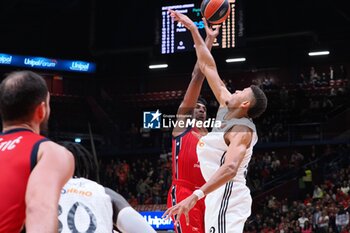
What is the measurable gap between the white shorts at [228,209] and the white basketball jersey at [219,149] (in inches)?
4.0

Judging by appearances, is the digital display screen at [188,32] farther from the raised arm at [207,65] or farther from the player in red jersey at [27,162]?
the player in red jersey at [27,162]

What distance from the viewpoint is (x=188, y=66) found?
24.5 meters

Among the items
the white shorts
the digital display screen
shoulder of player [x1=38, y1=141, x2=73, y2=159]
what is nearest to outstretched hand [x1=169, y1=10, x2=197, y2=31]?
the white shorts

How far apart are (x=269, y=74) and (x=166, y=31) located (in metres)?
9.31

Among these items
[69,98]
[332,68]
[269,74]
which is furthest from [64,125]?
[332,68]

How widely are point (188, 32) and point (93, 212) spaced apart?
46.5 feet

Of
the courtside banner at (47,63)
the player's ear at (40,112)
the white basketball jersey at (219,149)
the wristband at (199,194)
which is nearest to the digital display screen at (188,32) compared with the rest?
the courtside banner at (47,63)

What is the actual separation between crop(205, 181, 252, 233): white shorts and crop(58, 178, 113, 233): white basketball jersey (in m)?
2.10

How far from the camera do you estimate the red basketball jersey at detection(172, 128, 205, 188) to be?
5.52 m

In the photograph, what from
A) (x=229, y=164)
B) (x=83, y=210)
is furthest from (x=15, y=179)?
(x=229, y=164)

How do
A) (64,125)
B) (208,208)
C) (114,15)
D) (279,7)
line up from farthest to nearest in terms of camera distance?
(114,15) → (64,125) → (279,7) → (208,208)

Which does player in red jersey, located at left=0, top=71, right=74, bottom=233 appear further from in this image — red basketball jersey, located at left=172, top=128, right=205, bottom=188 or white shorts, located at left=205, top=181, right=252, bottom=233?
red basketball jersey, located at left=172, top=128, right=205, bottom=188

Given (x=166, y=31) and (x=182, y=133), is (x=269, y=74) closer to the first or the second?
(x=166, y=31)

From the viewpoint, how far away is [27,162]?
7.34ft
